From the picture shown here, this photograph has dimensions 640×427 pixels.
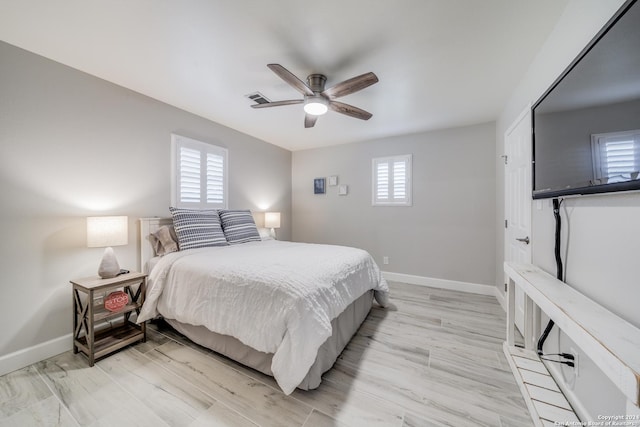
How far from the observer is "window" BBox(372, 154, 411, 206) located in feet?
12.7

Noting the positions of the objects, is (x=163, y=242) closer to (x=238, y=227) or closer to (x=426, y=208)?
(x=238, y=227)

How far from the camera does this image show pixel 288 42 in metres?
1.76

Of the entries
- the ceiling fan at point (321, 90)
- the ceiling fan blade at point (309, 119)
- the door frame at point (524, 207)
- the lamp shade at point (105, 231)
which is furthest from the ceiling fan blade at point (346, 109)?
the lamp shade at point (105, 231)

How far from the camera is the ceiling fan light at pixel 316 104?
6.88ft

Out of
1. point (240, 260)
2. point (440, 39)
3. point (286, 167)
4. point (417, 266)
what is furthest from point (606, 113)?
point (286, 167)

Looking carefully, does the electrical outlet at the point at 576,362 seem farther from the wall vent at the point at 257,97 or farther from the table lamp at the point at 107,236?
the table lamp at the point at 107,236

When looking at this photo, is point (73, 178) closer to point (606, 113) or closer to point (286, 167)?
point (286, 167)

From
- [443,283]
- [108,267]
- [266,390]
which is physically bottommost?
[266,390]

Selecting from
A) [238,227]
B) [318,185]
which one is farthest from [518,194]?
[238,227]

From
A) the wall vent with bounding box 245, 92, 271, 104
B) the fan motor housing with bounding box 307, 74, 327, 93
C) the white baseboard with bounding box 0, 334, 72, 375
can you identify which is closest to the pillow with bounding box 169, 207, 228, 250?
the white baseboard with bounding box 0, 334, 72, 375

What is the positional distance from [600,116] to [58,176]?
359cm

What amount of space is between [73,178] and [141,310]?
133cm

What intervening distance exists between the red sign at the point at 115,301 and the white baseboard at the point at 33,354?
529 millimetres

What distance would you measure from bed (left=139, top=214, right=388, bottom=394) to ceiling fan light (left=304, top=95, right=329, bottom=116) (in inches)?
54.8
